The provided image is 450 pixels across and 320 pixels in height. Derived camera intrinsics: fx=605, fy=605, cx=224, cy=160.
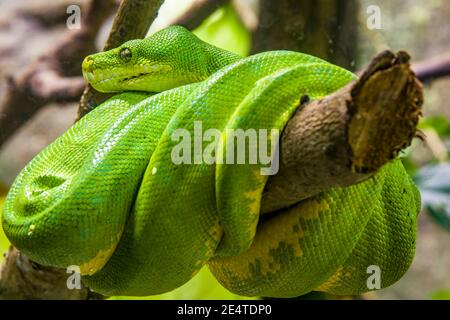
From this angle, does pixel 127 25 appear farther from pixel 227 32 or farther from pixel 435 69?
pixel 435 69

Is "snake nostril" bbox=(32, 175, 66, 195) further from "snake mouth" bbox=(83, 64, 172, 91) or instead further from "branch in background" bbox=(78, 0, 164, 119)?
"branch in background" bbox=(78, 0, 164, 119)

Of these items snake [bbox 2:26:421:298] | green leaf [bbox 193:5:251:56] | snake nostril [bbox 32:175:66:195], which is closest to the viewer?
snake [bbox 2:26:421:298]

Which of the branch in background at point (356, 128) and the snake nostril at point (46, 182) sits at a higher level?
the snake nostril at point (46, 182)

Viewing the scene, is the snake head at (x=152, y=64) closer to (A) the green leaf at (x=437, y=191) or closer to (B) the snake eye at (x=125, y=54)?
(B) the snake eye at (x=125, y=54)

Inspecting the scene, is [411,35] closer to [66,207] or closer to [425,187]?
[425,187]

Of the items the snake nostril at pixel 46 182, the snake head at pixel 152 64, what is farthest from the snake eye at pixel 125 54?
the snake nostril at pixel 46 182

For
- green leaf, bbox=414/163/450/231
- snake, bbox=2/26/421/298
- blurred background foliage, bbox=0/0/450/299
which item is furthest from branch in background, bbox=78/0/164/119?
green leaf, bbox=414/163/450/231
